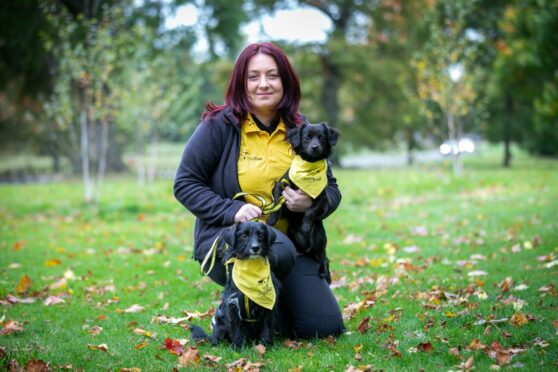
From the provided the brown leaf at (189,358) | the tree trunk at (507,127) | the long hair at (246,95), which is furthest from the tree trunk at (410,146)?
the brown leaf at (189,358)

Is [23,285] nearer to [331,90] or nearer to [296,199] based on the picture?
[296,199]

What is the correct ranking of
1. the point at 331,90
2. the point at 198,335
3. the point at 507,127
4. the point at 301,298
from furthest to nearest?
1. the point at 331,90
2. the point at 507,127
3. the point at 301,298
4. the point at 198,335

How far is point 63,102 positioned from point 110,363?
36.5ft

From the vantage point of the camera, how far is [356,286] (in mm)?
5879

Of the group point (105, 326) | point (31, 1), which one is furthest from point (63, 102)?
point (105, 326)

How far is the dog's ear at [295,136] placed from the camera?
4.34 m

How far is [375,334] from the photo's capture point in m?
4.25

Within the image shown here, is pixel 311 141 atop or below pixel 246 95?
below

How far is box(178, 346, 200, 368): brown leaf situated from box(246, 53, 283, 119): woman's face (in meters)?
1.88

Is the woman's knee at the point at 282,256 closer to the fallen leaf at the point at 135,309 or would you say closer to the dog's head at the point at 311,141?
the dog's head at the point at 311,141

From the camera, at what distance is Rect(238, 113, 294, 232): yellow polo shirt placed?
438 centimetres

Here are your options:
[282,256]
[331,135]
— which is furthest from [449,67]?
[282,256]

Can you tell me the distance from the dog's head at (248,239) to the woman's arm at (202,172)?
0.43 m

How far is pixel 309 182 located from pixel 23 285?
11.9 feet
